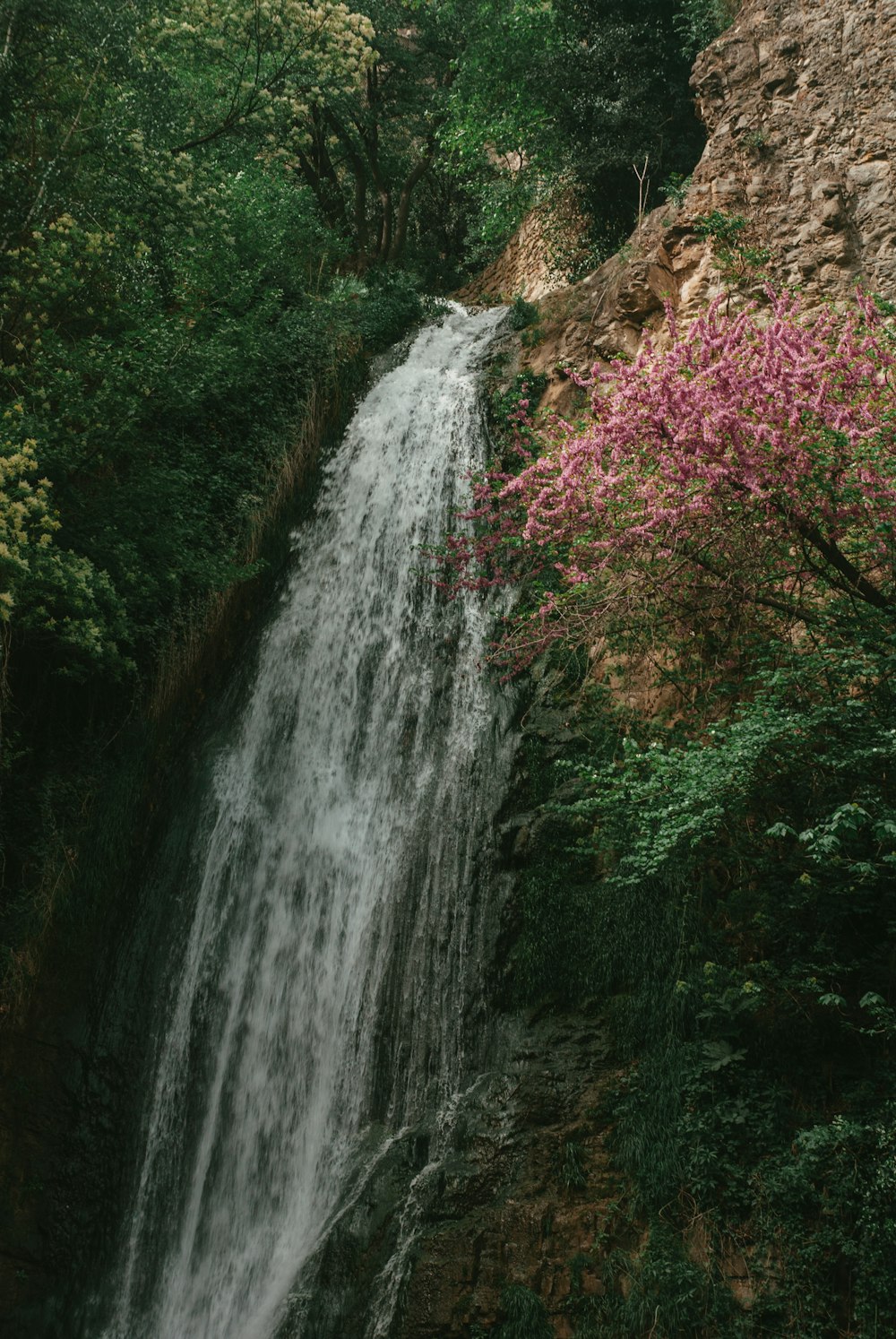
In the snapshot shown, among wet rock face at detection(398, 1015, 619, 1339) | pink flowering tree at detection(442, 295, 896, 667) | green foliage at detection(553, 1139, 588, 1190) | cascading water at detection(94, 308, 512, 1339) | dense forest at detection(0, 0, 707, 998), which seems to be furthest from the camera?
dense forest at detection(0, 0, 707, 998)

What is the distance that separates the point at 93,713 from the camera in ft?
33.3

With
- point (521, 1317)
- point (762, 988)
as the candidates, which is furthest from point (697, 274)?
point (521, 1317)

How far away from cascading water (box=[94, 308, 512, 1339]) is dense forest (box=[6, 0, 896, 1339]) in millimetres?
651

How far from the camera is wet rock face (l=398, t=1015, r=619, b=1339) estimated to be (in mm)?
5641

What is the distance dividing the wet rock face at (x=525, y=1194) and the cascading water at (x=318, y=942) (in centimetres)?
34

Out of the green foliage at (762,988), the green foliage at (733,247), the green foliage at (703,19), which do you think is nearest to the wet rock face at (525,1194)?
the green foliage at (762,988)

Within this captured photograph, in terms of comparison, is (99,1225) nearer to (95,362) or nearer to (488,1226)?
(488,1226)

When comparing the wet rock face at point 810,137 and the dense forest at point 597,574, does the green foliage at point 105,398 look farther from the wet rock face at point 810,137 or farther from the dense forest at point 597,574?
the wet rock face at point 810,137

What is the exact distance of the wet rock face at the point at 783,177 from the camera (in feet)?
30.0

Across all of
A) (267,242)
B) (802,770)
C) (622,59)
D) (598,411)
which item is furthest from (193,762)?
(622,59)

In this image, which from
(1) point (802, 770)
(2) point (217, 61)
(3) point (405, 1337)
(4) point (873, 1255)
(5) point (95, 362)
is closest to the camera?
(4) point (873, 1255)

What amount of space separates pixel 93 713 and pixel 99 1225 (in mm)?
4927

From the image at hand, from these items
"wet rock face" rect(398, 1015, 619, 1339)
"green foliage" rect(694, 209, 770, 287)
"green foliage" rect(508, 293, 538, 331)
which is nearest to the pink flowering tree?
"green foliage" rect(694, 209, 770, 287)

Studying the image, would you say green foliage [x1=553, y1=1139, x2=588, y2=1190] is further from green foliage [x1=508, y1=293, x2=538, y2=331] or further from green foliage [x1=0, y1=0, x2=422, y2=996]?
green foliage [x1=508, y1=293, x2=538, y2=331]
